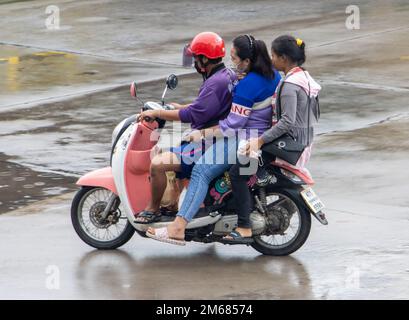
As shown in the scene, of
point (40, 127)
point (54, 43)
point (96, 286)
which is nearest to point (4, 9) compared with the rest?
point (54, 43)

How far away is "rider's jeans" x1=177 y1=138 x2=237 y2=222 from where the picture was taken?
342 inches

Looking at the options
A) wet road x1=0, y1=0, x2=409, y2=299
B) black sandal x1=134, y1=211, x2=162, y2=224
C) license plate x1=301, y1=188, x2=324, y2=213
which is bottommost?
wet road x1=0, y1=0, x2=409, y2=299

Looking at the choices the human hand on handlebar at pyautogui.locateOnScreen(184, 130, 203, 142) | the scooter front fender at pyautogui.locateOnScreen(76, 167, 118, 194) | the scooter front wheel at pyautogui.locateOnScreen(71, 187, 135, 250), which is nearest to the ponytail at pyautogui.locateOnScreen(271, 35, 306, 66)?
the human hand on handlebar at pyautogui.locateOnScreen(184, 130, 203, 142)

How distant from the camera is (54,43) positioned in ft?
65.3

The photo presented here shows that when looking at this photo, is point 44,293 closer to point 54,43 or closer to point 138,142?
point 138,142

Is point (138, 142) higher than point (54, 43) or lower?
higher

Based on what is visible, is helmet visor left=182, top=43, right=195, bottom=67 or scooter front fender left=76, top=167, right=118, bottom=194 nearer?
helmet visor left=182, top=43, right=195, bottom=67

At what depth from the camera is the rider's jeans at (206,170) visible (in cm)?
868

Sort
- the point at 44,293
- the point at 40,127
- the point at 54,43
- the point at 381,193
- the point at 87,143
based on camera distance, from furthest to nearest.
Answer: the point at 54,43
the point at 40,127
the point at 87,143
the point at 381,193
the point at 44,293

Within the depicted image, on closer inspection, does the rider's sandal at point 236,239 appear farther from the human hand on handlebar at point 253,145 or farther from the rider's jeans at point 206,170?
the human hand on handlebar at point 253,145

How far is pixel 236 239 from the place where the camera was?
875cm

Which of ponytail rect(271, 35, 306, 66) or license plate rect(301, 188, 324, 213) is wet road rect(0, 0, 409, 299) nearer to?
license plate rect(301, 188, 324, 213)

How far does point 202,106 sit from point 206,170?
1.59 feet

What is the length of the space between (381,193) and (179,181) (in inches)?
94.0
